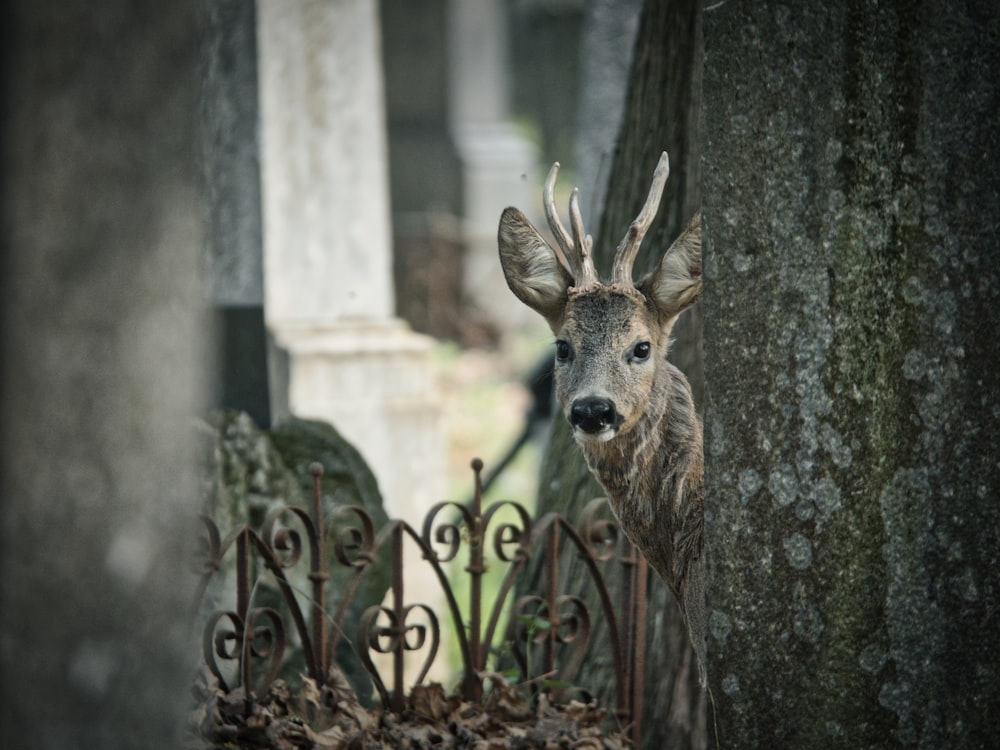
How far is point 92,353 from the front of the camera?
5.97ft

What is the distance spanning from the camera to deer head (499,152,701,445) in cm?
282

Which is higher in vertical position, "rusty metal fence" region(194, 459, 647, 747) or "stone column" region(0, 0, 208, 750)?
"stone column" region(0, 0, 208, 750)

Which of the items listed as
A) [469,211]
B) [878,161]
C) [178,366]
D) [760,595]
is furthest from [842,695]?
[469,211]

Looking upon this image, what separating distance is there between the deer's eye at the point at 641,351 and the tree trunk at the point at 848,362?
0.30 m

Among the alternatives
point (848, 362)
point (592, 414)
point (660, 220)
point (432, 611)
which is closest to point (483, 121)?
point (660, 220)

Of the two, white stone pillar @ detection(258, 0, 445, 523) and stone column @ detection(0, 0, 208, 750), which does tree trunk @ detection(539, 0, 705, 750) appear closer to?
stone column @ detection(0, 0, 208, 750)

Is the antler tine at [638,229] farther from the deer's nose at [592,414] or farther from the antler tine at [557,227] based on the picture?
the deer's nose at [592,414]

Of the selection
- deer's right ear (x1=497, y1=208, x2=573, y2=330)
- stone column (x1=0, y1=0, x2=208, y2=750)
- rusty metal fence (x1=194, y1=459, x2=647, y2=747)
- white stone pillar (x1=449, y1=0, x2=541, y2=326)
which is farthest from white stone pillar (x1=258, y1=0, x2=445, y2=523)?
white stone pillar (x1=449, y1=0, x2=541, y2=326)

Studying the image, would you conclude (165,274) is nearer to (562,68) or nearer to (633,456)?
(633,456)

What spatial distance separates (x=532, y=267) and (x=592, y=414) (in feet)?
1.46

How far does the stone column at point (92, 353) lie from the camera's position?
5.83 feet

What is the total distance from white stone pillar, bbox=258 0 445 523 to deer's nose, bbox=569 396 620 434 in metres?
4.01

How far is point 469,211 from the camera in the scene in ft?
59.7

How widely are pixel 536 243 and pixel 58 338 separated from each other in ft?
4.69
